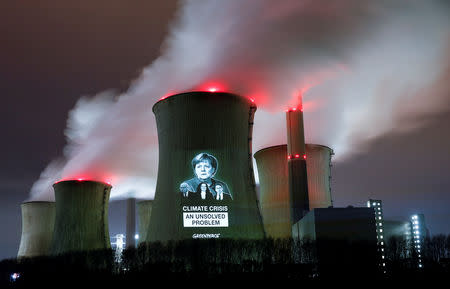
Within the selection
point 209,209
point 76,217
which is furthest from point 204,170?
point 76,217

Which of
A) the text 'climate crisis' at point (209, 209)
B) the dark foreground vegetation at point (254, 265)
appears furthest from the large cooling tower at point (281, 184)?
the text 'climate crisis' at point (209, 209)

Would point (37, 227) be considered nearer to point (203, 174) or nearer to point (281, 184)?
point (281, 184)

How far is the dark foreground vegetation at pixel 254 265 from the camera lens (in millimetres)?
21562

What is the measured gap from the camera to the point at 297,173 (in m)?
27.2

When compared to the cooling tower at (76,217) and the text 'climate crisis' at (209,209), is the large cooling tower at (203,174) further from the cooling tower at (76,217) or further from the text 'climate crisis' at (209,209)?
the cooling tower at (76,217)

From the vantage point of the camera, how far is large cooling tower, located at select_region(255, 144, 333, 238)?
29.0 m

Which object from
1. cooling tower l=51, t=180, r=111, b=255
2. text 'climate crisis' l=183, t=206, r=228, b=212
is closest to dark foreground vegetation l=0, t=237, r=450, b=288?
text 'climate crisis' l=183, t=206, r=228, b=212

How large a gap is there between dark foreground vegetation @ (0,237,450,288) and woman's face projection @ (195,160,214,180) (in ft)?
9.30

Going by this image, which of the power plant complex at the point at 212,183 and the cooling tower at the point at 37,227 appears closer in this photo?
the power plant complex at the point at 212,183

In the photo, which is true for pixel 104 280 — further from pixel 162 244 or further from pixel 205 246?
pixel 205 246

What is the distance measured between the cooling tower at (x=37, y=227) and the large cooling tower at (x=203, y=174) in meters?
16.1

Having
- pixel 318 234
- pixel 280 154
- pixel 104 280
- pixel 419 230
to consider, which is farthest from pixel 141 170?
pixel 419 230

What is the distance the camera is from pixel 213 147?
22844 mm

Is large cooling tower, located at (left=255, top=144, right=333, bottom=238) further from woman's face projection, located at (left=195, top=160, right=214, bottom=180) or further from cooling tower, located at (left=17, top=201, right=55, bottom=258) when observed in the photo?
cooling tower, located at (left=17, top=201, right=55, bottom=258)
